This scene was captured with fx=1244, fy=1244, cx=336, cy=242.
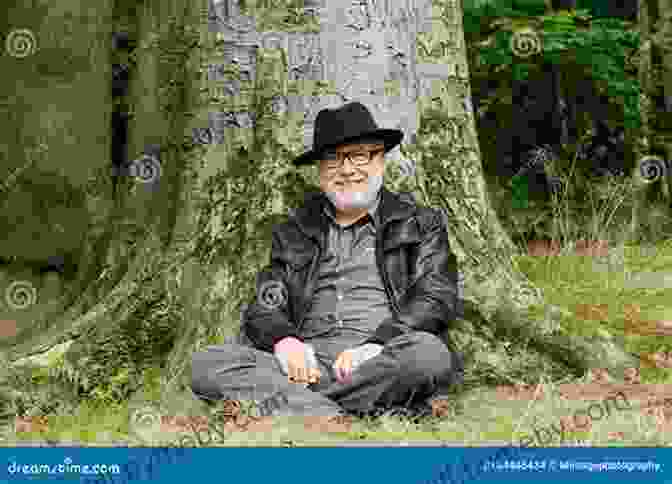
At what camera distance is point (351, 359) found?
5.92 meters

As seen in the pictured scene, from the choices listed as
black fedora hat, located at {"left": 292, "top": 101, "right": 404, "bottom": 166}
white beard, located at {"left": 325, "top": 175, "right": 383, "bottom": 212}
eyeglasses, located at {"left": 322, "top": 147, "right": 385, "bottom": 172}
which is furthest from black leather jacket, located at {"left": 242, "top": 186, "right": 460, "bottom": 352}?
black fedora hat, located at {"left": 292, "top": 101, "right": 404, "bottom": 166}

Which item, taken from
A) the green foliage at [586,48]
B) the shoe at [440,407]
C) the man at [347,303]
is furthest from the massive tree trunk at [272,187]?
the green foliage at [586,48]

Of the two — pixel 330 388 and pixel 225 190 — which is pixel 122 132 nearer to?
pixel 225 190

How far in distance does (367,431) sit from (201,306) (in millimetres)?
1693

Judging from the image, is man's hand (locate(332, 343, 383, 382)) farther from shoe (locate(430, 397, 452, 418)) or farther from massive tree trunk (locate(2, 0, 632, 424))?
massive tree trunk (locate(2, 0, 632, 424))

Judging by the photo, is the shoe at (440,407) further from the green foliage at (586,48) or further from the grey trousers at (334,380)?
the green foliage at (586,48)

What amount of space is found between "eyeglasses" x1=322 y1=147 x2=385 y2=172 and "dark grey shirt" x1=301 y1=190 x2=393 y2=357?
231mm

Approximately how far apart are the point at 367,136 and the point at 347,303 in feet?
2.79

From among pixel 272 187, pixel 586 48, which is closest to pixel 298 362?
pixel 272 187

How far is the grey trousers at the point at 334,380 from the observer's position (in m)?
5.87

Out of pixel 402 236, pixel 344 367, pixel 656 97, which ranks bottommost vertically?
pixel 344 367

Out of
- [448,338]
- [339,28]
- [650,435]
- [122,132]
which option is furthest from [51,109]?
[650,435]

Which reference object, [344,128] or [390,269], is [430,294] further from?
[344,128]

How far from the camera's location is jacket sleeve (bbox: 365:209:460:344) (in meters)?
6.02
